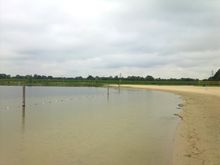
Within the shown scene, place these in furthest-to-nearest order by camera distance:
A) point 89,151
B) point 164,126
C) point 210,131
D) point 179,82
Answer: point 179,82 → point 164,126 → point 210,131 → point 89,151

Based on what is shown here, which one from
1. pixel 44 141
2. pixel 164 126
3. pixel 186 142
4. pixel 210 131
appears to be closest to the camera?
pixel 186 142

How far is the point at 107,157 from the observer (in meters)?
12.4

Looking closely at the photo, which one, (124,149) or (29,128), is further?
(29,128)

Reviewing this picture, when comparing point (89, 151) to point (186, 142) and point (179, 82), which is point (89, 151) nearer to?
point (186, 142)

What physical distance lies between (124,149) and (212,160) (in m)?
3.79

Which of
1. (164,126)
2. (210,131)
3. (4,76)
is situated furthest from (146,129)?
(4,76)

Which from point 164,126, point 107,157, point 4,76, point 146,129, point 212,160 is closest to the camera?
point 212,160

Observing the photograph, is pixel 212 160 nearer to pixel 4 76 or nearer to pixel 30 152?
pixel 30 152

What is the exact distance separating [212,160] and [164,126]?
1003cm

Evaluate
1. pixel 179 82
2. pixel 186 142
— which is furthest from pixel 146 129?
pixel 179 82

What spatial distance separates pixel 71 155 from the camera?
12.6 metres

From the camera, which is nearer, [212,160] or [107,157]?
[212,160]

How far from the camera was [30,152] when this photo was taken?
43.0ft

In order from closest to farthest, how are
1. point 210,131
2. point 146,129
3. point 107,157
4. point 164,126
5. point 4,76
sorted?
point 107,157 < point 210,131 < point 146,129 < point 164,126 < point 4,76
